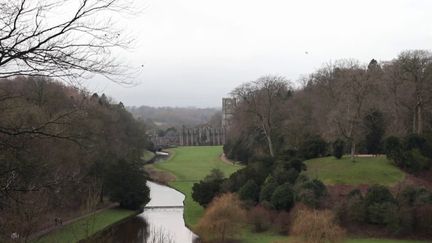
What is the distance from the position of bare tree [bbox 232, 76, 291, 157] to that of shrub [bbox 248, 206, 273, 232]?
17353 mm

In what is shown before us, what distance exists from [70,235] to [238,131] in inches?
1290

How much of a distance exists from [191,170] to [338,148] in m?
27.1

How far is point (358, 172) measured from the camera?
3359cm

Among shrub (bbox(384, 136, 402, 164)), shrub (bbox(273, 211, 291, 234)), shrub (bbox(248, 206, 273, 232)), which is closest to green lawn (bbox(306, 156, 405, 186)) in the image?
shrub (bbox(384, 136, 402, 164))

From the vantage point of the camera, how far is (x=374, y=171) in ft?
110

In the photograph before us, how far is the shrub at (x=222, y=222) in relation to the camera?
2645cm

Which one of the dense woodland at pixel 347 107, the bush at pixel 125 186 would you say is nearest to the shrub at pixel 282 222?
the dense woodland at pixel 347 107

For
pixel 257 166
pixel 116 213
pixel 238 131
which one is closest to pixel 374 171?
pixel 257 166

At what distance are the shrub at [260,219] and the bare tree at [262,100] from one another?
1735cm

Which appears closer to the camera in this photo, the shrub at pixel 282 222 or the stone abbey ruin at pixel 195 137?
the shrub at pixel 282 222

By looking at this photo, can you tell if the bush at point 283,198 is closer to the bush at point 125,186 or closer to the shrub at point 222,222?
the shrub at point 222,222

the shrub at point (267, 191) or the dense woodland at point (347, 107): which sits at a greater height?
the dense woodland at point (347, 107)

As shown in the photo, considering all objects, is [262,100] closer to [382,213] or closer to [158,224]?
[158,224]

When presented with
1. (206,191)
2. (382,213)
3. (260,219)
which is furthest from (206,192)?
(382,213)
